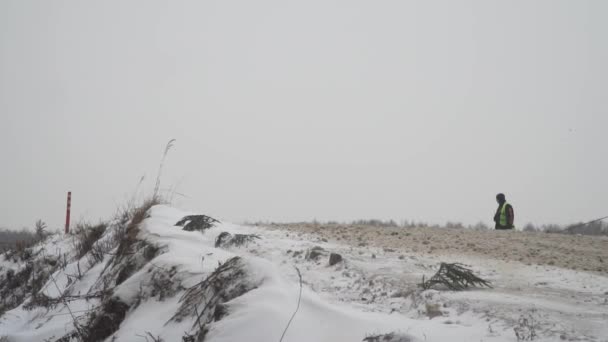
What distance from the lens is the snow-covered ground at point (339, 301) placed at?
215cm

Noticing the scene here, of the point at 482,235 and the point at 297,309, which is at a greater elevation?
the point at 482,235

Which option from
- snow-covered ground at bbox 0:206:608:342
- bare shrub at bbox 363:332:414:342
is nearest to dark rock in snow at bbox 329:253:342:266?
snow-covered ground at bbox 0:206:608:342

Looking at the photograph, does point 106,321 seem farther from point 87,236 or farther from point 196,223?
point 87,236

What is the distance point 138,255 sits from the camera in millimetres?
3979

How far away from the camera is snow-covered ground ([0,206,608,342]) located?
215 centimetres

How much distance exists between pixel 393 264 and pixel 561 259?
6.72ft

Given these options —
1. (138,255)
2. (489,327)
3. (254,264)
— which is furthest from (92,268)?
(489,327)

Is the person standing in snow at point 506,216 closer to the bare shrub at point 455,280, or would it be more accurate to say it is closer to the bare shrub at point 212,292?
the bare shrub at point 455,280

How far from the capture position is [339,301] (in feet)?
9.25

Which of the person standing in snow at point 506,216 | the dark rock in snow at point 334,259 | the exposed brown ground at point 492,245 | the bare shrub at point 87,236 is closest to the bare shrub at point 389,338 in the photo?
the dark rock in snow at point 334,259

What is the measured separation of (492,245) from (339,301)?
3.04 m

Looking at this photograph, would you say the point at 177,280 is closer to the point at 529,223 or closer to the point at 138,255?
the point at 138,255

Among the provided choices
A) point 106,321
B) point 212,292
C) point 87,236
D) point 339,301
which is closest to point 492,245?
point 339,301

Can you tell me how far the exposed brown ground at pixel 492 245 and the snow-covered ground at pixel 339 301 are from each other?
42cm
